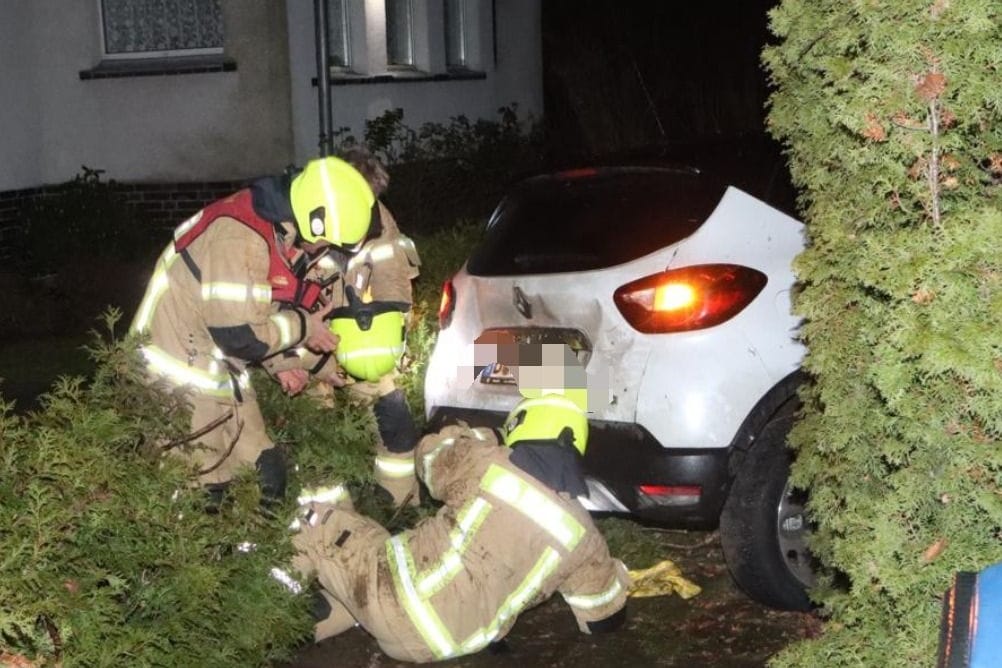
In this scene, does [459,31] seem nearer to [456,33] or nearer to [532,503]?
[456,33]

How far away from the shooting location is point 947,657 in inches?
96.8

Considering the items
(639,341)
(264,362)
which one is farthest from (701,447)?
(264,362)

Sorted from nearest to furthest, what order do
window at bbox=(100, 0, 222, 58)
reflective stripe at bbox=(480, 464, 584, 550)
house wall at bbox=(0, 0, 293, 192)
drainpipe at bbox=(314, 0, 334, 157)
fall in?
reflective stripe at bbox=(480, 464, 584, 550)
drainpipe at bbox=(314, 0, 334, 157)
house wall at bbox=(0, 0, 293, 192)
window at bbox=(100, 0, 222, 58)

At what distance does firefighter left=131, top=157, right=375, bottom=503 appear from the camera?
480 cm

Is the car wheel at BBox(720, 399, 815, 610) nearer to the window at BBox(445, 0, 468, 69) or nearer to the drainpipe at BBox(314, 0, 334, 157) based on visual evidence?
the drainpipe at BBox(314, 0, 334, 157)

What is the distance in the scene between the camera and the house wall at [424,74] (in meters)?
11.8

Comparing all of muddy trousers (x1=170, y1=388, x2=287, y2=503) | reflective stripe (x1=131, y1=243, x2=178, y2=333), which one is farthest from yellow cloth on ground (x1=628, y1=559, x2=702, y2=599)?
reflective stripe (x1=131, y1=243, x2=178, y2=333)

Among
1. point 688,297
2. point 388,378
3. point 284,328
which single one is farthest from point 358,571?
point 388,378

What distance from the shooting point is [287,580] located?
4.58 m

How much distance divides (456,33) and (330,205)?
11.0 meters

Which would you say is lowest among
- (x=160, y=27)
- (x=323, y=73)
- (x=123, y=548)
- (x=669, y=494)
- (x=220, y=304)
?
(x=669, y=494)

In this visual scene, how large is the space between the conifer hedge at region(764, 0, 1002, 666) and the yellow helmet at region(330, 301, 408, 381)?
2353 mm

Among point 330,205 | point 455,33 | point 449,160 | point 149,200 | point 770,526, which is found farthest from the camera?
point 455,33

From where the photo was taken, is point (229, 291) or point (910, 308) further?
point (229, 291)
